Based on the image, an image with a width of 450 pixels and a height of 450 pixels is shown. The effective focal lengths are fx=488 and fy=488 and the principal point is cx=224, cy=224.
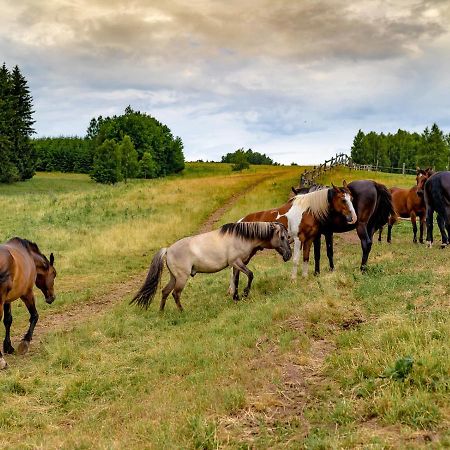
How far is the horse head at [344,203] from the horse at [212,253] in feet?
5.18

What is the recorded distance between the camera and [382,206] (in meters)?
13.2

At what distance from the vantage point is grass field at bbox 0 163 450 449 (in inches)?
205

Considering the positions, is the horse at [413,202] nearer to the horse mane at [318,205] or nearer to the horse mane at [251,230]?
the horse mane at [318,205]

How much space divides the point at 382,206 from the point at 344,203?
4.55ft

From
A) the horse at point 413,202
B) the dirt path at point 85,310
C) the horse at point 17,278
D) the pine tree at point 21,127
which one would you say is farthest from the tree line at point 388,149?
the horse at point 17,278

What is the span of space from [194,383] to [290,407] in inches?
68.9

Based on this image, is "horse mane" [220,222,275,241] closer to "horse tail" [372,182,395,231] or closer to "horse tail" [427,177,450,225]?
"horse tail" [372,182,395,231]

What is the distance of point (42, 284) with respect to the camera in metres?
11.9

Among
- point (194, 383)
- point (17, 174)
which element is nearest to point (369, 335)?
point (194, 383)

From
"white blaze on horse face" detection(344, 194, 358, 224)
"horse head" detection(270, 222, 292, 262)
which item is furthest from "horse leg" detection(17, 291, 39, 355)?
"white blaze on horse face" detection(344, 194, 358, 224)

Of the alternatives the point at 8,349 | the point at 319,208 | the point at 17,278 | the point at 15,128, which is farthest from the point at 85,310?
the point at 15,128

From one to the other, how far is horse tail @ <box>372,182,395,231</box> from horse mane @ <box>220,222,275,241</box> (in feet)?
10.1

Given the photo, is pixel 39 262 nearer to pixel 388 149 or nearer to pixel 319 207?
pixel 319 207

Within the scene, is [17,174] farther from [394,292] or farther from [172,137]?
[394,292]
